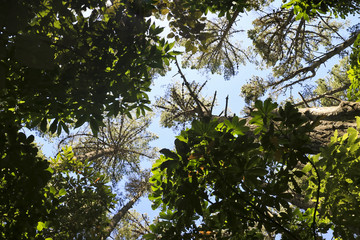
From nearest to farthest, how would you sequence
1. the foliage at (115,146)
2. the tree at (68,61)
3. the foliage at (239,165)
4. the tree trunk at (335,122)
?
the foliage at (239,165), the tree at (68,61), the tree trunk at (335,122), the foliage at (115,146)

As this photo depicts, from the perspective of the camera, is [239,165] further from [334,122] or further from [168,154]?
[334,122]

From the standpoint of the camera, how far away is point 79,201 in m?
4.12

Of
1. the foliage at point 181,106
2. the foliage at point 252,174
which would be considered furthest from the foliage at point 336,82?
the foliage at point 252,174

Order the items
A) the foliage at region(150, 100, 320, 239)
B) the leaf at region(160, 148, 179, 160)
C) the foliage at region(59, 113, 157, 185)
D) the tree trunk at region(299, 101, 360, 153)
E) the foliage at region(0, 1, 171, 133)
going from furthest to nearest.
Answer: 1. the foliage at region(59, 113, 157, 185)
2. the tree trunk at region(299, 101, 360, 153)
3. the foliage at region(0, 1, 171, 133)
4. the leaf at region(160, 148, 179, 160)
5. the foliage at region(150, 100, 320, 239)

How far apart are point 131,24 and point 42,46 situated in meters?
1.09

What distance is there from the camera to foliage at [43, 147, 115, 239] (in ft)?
11.8

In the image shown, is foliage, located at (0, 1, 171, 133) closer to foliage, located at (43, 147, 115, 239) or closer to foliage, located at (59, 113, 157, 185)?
foliage, located at (43, 147, 115, 239)

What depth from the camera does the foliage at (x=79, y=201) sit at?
3.60m

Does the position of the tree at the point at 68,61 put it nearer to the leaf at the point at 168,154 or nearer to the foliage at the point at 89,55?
the foliage at the point at 89,55

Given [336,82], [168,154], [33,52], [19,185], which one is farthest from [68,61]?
[336,82]

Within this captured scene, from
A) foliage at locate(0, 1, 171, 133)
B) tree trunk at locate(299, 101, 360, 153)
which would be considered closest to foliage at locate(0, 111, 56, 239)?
foliage at locate(0, 1, 171, 133)

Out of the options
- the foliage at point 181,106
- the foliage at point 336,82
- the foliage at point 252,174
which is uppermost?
the foliage at point 336,82

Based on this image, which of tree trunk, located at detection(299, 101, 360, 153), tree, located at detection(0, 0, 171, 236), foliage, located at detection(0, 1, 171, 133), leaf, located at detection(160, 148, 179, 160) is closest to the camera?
leaf, located at detection(160, 148, 179, 160)

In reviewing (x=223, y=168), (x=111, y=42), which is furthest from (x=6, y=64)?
(x=223, y=168)
